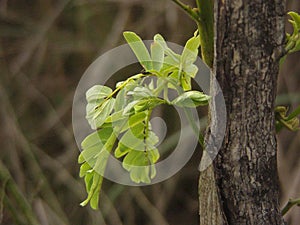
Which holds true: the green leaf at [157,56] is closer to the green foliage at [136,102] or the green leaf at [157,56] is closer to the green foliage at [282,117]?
the green foliage at [136,102]

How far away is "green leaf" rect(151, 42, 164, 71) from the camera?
1.61 feet

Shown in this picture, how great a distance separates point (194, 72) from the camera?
488 millimetres

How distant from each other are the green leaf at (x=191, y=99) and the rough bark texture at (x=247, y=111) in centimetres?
2

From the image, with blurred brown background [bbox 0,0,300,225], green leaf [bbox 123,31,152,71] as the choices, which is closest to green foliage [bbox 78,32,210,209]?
green leaf [bbox 123,31,152,71]

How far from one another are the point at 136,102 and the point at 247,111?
0.29ft

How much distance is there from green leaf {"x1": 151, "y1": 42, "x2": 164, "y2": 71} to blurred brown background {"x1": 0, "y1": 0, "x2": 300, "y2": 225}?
4.56 ft

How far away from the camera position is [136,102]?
46 cm

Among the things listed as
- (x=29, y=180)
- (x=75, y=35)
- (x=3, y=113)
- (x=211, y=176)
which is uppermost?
(x=211, y=176)

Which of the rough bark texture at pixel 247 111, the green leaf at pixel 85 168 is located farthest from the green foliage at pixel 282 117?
the green leaf at pixel 85 168

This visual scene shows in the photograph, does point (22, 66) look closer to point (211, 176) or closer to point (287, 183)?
point (287, 183)

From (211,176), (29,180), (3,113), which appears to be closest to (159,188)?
(29,180)

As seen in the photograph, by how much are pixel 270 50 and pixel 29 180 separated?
165 centimetres

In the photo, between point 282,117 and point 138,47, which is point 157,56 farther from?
point 282,117

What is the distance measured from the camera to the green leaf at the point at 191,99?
45 cm
